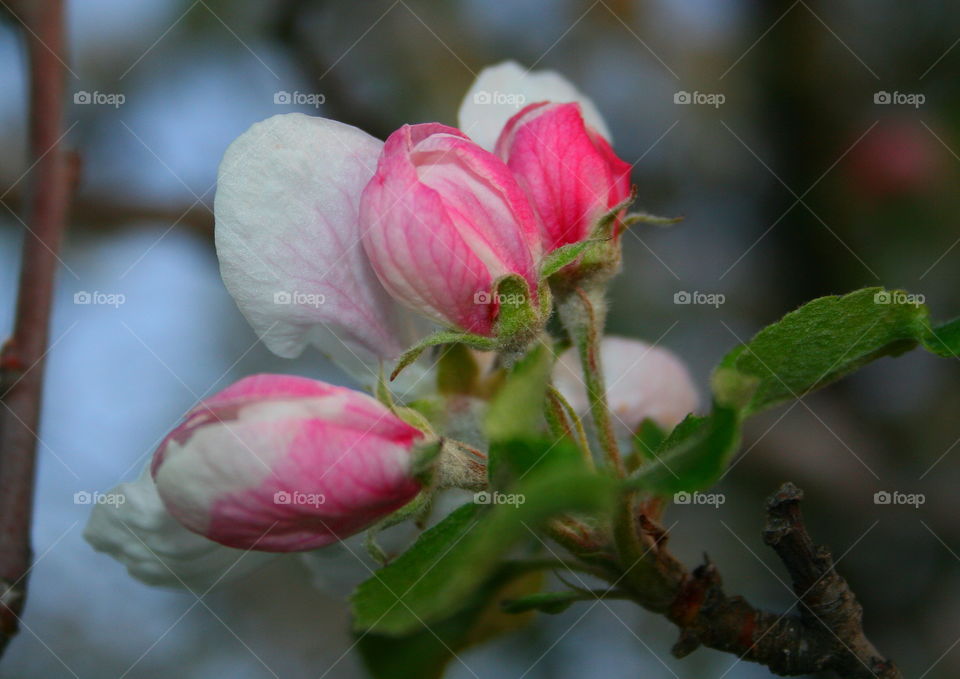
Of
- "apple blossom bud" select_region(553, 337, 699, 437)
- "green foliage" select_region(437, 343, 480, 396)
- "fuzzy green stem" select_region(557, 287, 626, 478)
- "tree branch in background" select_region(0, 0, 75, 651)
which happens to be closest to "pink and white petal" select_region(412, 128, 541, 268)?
"fuzzy green stem" select_region(557, 287, 626, 478)

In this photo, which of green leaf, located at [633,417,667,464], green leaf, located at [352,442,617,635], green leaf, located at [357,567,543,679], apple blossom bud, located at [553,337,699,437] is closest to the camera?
green leaf, located at [352,442,617,635]

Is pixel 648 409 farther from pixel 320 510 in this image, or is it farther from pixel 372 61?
pixel 372 61

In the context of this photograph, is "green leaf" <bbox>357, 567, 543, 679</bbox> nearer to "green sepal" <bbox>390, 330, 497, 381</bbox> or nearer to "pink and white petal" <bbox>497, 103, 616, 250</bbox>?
"green sepal" <bbox>390, 330, 497, 381</bbox>

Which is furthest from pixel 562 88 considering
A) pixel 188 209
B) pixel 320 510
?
pixel 188 209

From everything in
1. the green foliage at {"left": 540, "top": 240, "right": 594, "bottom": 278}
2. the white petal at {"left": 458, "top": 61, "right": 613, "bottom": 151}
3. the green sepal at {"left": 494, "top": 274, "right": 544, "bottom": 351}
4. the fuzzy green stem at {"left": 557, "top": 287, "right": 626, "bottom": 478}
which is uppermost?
the white petal at {"left": 458, "top": 61, "right": 613, "bottom": 151}

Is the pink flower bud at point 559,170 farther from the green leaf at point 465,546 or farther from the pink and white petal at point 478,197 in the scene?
the green leaf at point 465,546

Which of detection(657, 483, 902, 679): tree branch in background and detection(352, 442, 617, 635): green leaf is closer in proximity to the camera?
detection(352, 442, 617, 635): green leaf
